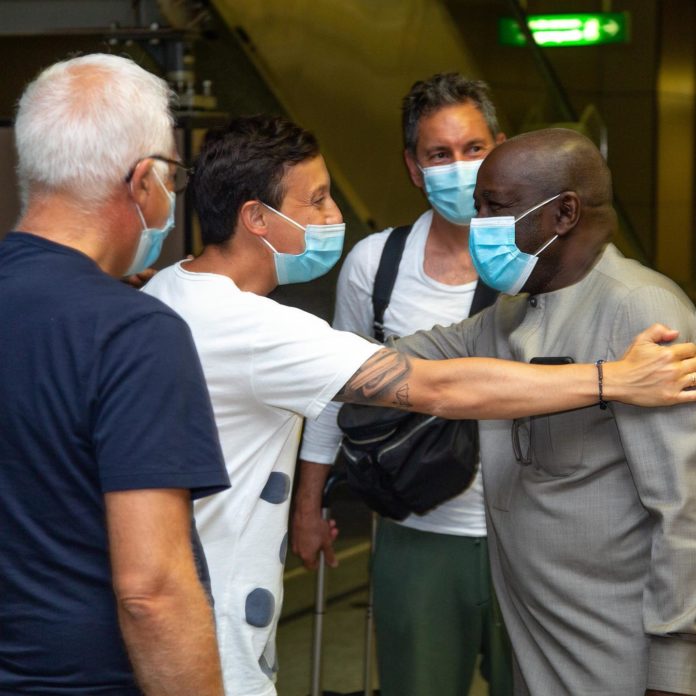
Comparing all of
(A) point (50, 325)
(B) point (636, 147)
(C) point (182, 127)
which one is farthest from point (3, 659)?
(B) point (636, 147)

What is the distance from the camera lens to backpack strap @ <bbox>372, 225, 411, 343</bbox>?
9.38 feet

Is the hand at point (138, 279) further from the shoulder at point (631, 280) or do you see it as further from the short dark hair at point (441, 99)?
the shoulder at point (631, 280)

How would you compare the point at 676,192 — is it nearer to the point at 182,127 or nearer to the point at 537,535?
the point at 182,127

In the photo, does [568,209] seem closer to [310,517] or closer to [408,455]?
[408,455]

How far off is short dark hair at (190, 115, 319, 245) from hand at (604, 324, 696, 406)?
2.39ft

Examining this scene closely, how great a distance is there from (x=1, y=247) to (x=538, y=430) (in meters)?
0.98

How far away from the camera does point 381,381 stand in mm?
2045

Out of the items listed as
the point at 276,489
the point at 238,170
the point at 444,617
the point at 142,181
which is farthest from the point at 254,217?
the point at 444,617

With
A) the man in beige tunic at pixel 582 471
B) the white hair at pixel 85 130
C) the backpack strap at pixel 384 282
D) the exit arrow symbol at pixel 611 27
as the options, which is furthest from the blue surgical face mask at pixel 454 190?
the exit arrow symbol at pixel 611 27

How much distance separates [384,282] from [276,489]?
3.02ft

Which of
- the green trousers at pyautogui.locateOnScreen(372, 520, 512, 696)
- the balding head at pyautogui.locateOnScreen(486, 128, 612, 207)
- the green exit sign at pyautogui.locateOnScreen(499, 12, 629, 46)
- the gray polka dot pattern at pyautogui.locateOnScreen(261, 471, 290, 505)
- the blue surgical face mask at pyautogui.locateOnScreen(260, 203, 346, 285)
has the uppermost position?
the green exit sign at pyautogui.locateOnScreen(499, 12, 629, 46)

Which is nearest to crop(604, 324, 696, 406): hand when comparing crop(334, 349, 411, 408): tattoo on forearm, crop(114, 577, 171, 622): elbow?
crop(334, 349, 411, 408): tattoo on forearm

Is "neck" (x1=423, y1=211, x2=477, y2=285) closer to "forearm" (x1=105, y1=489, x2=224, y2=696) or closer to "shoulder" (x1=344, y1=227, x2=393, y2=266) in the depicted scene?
"shoulder" (x1=344, y1=227, x2=393, y2=266)

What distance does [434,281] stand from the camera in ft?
9.34
